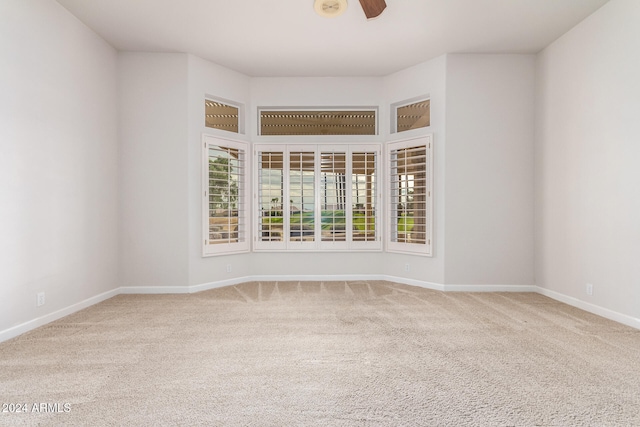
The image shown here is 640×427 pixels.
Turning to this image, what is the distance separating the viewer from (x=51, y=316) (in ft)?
11.4

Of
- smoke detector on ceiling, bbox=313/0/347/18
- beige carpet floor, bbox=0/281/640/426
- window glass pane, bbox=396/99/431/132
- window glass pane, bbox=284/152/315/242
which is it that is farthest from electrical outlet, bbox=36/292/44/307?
Answer: window glass pane, bbox=396/99/431/132

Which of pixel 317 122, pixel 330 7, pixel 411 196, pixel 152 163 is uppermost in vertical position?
pixel 330 7

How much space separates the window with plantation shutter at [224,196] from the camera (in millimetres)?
4848

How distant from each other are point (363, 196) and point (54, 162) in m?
3.63

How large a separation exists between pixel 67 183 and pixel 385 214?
383cm

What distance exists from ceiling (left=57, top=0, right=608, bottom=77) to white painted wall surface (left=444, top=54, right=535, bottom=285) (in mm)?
310

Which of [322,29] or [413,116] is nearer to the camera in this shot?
[322,29]

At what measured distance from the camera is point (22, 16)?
3.12 metres

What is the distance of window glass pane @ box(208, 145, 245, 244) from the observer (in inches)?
193

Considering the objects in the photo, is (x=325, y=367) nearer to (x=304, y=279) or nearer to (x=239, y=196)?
(x=304, y=279)

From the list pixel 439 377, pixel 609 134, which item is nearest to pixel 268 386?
pixel 439 377

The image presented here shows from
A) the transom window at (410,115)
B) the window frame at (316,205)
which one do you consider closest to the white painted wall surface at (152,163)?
the window frame at (316,205)

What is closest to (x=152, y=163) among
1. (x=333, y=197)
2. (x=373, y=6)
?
(x=333, y=197)

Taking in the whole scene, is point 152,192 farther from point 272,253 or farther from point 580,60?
point 580,60
